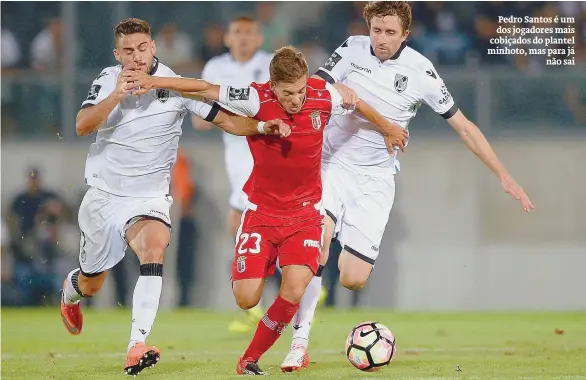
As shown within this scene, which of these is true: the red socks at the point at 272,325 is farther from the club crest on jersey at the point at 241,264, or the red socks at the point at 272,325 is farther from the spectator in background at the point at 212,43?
the spectator in background at the point at 212,43

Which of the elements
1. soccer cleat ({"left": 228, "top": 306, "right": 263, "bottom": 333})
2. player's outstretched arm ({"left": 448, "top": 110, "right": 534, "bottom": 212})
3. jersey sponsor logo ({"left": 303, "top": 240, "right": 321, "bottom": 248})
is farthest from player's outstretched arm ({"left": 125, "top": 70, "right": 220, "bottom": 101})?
soccer cleat ({"left": 228, "top": 306, "right": 263, "bottom": 333})

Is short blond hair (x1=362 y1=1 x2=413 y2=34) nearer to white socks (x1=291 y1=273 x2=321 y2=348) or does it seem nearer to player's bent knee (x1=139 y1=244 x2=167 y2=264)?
white socks (x1=291 y1=273 x2=321 y2=348)

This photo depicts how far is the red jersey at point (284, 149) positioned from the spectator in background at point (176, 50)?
7.01 m

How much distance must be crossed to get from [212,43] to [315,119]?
7.20m

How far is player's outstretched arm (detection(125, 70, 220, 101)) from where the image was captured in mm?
7477

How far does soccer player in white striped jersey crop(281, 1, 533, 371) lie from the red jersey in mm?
815

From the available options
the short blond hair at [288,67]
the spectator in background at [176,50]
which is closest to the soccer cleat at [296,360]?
the short blond hair at [288,67]

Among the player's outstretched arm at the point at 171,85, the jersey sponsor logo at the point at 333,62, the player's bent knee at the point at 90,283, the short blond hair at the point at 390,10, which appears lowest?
the player's bent knee at the point at 90,283

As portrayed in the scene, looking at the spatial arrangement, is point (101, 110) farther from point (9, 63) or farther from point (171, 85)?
point (9, 63)

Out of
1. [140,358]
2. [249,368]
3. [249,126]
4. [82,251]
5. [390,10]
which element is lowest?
[249,368]

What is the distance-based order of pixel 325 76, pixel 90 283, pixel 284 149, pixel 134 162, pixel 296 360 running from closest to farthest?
1. pixel 284 149
2. pixel 296 360
3. pixel 134 162
4. pixel 325 76
5. pixel 90 283

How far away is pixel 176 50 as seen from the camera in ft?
48.0

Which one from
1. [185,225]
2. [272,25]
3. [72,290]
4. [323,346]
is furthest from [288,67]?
[185,225]

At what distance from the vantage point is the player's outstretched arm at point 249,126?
718cm
